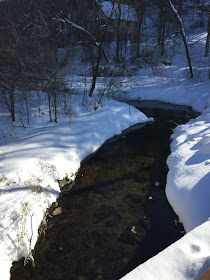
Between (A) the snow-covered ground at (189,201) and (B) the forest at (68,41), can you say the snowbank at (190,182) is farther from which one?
(B) the forest at (68,41)

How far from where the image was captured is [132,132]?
465 inches

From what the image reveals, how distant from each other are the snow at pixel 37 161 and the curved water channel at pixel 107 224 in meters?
0.32

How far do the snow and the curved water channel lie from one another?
1.05 feet

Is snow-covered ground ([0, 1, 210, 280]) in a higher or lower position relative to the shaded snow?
lower

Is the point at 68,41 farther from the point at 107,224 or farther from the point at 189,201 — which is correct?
the point at 189,201

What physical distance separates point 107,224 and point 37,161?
Answer: 299 centimetres

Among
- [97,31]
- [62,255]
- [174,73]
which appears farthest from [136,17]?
[62,255]

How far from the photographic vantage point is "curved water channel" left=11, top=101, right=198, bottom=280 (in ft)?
14.5

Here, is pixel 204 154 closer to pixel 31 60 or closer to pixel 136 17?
pixel 31 60

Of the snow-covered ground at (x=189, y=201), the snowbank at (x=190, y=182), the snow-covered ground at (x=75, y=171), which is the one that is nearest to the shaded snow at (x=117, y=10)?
the snow-covered ground at (x=75, y=171)

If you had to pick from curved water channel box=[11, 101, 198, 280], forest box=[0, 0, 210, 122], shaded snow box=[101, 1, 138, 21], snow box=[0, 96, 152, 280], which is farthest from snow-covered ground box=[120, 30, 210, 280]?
shaded snow box=[101, 1, 138, 21]

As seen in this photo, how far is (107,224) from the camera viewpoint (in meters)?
5.45

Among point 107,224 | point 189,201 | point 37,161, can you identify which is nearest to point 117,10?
point 37,161

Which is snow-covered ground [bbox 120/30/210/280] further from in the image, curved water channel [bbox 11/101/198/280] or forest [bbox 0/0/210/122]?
forest [bbox 0/0/210/122]
